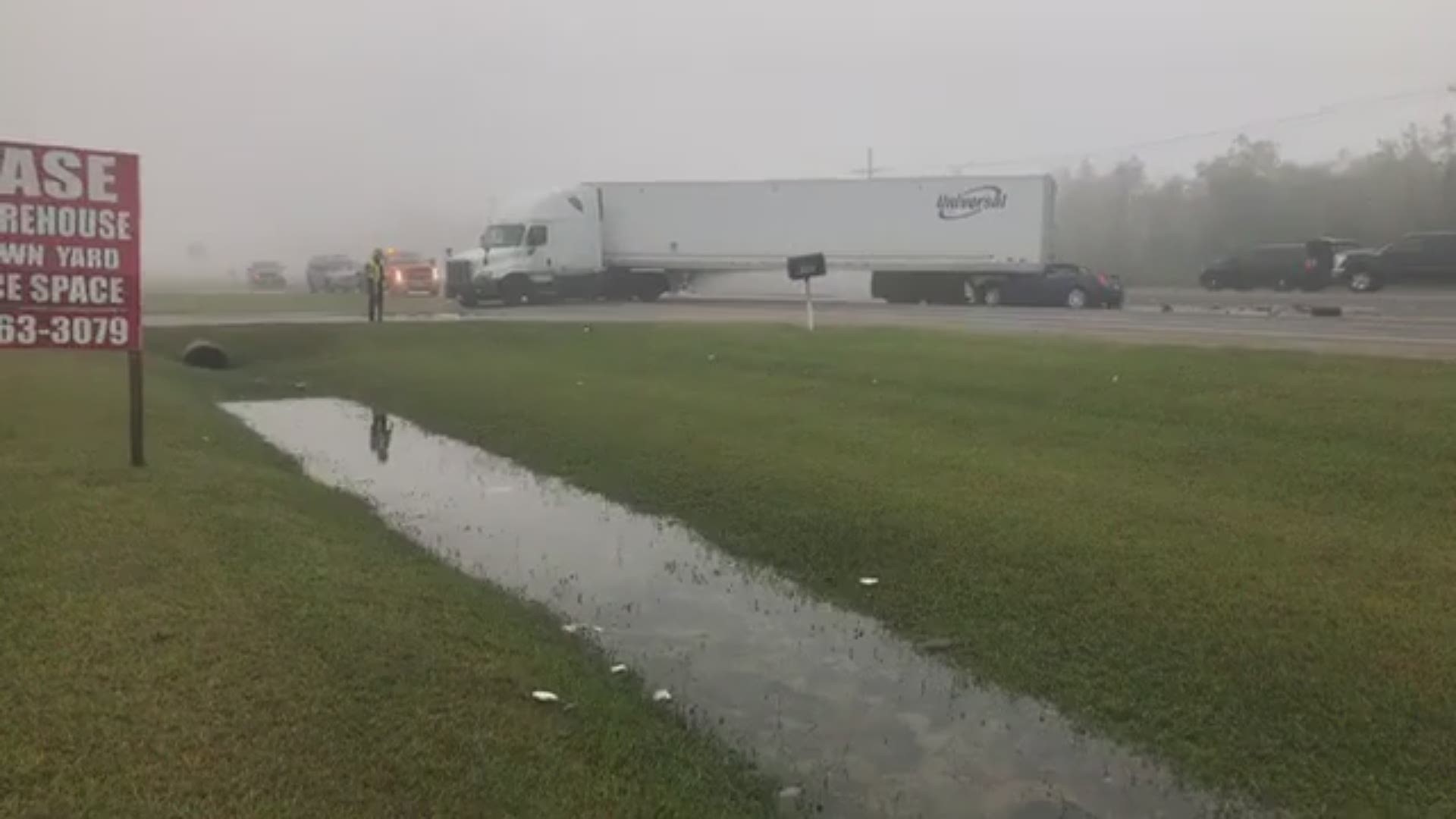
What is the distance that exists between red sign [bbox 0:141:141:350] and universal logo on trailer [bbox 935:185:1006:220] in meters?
29.1

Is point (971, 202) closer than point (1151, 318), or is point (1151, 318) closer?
point (1151, 318)

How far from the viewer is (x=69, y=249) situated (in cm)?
1029

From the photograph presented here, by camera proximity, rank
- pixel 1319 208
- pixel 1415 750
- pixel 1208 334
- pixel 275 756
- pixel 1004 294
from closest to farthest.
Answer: pixel 275 756, pixel 1415 750, pixel 1208 334, pixel 1004 294, pixel 1319 208

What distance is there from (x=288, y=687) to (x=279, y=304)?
36.0 meters

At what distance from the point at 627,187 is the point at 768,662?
116ft

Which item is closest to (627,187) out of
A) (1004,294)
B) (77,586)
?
(1004,294)

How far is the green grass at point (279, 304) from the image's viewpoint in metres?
34.4

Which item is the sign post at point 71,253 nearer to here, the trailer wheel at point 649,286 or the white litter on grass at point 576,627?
the white litter on grass at point 576,627

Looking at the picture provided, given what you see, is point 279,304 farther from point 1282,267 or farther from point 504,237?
point 1282,267

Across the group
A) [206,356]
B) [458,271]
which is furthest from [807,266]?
[458,271]

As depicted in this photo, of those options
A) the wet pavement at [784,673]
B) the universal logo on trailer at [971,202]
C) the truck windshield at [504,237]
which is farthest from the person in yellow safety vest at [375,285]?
the wet pavement at [784,673]

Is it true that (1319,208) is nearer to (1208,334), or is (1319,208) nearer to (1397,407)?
(1208,334)

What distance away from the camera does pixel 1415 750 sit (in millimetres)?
5246

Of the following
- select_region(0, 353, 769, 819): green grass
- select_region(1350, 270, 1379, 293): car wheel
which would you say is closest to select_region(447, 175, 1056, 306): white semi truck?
select_region(1350, 270, 1379, 293): car wheel
